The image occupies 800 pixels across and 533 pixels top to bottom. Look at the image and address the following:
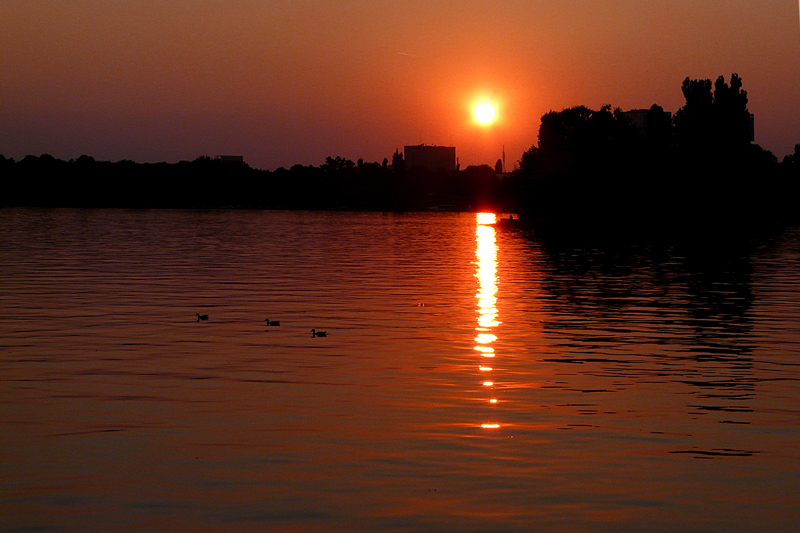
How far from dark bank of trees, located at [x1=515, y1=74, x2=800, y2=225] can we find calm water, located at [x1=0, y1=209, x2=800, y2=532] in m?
109

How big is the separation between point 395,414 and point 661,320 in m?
19.5

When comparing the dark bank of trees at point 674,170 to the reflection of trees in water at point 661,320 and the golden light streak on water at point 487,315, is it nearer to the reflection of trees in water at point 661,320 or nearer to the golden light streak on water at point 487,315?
the reflection of trees in water at point 661,320

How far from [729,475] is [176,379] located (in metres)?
12.1

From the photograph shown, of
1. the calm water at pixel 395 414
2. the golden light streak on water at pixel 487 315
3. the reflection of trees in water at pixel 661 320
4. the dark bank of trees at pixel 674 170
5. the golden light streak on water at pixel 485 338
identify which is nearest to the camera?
the calm water at pixel 395 414

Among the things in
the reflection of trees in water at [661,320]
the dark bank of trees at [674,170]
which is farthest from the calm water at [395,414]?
the dark bank of trees at [674,170]

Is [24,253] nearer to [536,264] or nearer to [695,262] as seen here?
[536,264]

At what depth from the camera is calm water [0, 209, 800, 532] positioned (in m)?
12.7

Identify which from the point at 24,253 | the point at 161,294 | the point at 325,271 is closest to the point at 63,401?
the point at 161,294

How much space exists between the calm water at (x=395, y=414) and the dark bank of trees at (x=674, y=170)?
10864cm

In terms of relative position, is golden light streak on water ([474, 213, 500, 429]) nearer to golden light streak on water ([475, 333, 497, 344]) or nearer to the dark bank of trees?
golden light streak on water ([475, 333, 497, 344])

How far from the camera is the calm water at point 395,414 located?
1270 centimetres

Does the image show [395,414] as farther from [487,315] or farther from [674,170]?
[674,170]

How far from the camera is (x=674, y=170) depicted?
487 ft

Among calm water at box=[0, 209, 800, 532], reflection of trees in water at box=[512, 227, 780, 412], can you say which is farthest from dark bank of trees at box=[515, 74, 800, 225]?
calm water at box=[0, 209, 800, 532]
